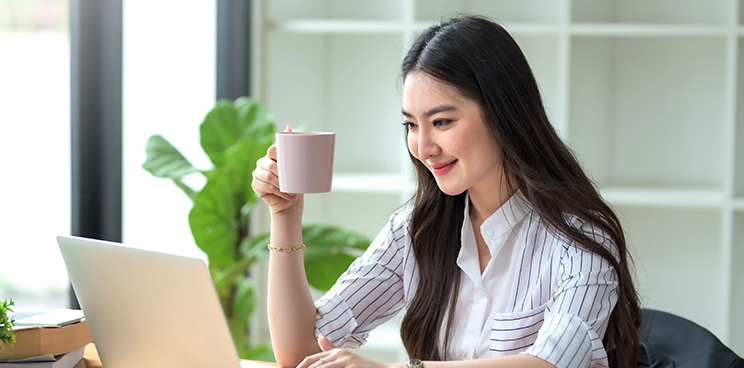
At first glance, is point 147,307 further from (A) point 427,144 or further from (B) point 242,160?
(B) point 242,160

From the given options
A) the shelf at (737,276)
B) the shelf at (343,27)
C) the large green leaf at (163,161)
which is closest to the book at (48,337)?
the large green leaf at (163,161)

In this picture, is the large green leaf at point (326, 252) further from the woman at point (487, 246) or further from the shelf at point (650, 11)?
the shelf at point (650, 11)

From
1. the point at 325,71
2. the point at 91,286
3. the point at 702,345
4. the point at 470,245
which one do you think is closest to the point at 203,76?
the point at 325,71

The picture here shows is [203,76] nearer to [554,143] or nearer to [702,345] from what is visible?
[554,143]

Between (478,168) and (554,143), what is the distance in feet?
0.46

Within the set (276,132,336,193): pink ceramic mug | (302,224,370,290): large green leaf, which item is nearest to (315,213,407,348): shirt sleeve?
(276,132,336,193): pink ceramic mug

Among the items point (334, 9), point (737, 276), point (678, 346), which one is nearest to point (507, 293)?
point (678, 346)

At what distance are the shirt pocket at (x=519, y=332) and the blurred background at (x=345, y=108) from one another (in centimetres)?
119

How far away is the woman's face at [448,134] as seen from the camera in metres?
1.27

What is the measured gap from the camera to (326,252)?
2195 millimetres

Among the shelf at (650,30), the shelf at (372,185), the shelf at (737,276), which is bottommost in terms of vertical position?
the shelf at (737,276)

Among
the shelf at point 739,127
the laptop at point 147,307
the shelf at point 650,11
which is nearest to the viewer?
the laptop at point 147,307

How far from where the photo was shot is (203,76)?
2625 millimetres

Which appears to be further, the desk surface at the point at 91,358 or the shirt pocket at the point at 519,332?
the shirt pocket at the point at 519,332
